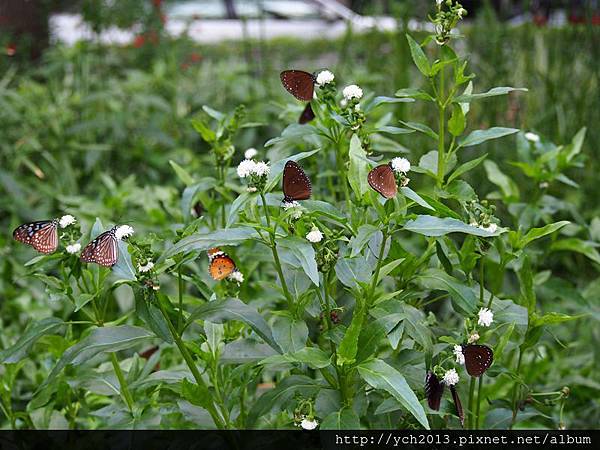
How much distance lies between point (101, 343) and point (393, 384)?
1.47 feet

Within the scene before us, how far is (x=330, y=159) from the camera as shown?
1.78 metres

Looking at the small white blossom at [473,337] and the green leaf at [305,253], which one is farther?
the small white blossom at [473,337]

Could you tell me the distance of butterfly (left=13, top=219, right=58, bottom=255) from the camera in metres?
1.26

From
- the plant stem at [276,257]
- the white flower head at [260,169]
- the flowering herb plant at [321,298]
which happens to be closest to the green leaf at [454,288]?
the flowering herb plant at [321,298]

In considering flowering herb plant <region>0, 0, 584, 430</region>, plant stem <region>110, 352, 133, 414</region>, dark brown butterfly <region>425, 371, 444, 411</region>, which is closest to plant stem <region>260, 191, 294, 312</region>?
flowering herb plant <region>0, 0, 584, 430</region>

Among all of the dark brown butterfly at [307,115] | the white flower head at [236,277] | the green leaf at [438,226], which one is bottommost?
the white flower head at [236,277]

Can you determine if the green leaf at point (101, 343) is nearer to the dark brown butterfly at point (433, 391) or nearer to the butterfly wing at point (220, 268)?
the butterfly wing at point (220, 268)

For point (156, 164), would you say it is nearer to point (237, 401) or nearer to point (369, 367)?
point (237, 401)

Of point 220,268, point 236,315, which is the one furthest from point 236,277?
point 236,315

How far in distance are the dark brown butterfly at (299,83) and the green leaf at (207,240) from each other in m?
0.31

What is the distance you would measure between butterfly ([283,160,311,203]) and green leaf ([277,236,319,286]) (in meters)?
0.07

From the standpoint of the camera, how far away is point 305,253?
1085 mm

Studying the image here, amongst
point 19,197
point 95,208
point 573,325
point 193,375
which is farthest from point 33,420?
point 573,325

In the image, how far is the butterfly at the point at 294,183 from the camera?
1141 mm
